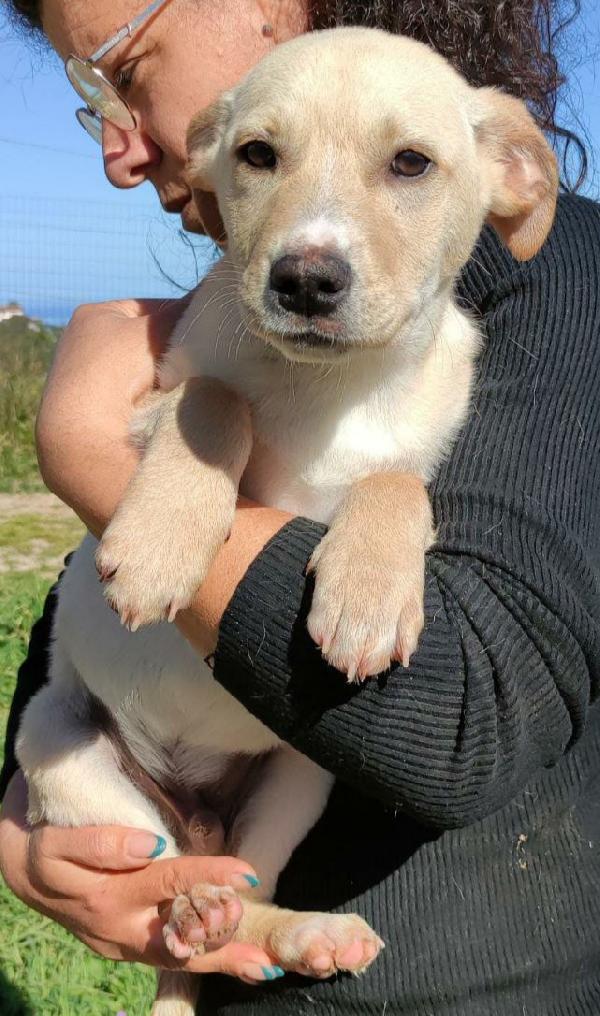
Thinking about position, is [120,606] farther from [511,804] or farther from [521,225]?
[521,225]

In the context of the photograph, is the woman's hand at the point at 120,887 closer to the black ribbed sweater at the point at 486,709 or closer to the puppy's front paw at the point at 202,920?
the puppy's front paw at the point at 202,920

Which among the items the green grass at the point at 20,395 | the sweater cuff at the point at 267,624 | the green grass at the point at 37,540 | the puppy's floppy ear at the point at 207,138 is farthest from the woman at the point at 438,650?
the green grass at the point at 20,395

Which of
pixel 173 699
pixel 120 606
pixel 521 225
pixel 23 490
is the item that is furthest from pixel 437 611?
pixel 23 490

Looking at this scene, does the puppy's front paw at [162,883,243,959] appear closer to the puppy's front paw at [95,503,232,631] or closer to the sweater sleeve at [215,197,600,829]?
the sweater sleeve at [215,197,600,829]

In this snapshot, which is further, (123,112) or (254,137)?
(123,112)

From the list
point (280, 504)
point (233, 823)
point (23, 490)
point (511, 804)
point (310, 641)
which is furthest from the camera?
point (23, 490)

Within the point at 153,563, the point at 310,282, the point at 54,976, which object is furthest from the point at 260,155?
the point at 54,976

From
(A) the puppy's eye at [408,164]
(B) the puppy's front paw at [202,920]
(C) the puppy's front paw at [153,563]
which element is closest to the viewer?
(C) the puppy's front paw at [153,563]

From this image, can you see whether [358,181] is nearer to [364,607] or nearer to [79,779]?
[364,607]
